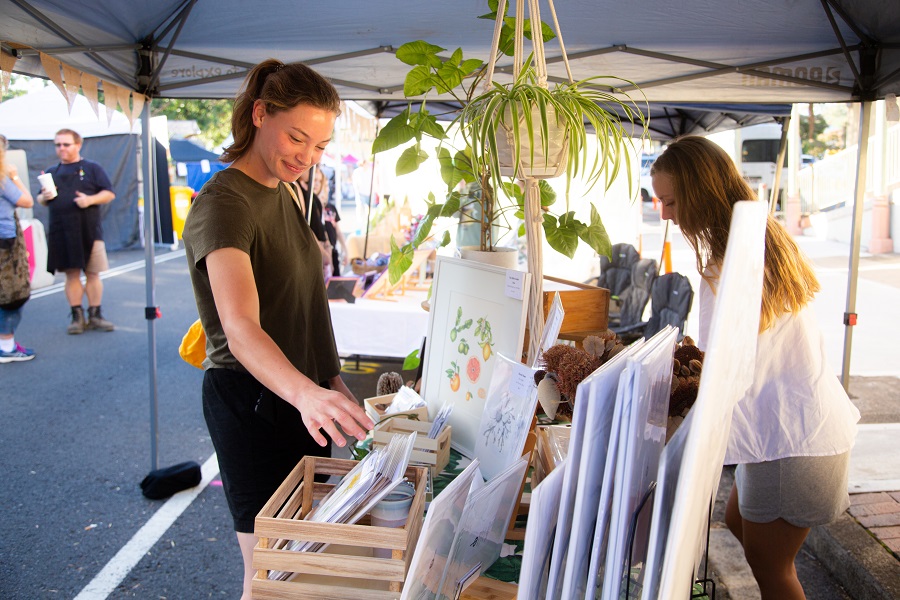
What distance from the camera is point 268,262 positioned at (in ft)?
5.08

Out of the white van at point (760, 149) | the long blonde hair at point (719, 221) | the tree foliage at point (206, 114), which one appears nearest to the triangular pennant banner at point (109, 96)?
the long blonde hair at point (719, 221)

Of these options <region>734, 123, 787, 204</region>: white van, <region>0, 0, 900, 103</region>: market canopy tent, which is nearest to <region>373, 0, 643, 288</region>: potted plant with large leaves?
<region>0, 0, 900, 103</region>: market canopy tent

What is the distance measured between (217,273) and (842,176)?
52.0 feet

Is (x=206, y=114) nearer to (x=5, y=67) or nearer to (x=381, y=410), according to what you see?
(x=5, y=67)

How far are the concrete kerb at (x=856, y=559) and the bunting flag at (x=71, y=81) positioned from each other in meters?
3.39

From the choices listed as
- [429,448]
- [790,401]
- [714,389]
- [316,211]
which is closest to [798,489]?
[790,401]

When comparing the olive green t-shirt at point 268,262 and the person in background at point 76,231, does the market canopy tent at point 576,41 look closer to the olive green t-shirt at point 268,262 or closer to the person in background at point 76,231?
the olive green t-shirt at point 268,262

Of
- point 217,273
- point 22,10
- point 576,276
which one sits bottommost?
point 576,276

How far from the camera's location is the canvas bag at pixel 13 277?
5.46 m

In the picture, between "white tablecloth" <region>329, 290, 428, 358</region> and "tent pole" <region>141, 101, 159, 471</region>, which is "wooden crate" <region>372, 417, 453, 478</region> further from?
"white tablecloth" <region>329, 290, 428, 358</region>

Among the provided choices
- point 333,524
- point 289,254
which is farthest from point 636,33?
point 333,524

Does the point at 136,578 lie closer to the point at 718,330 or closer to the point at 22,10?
the point at 22,10

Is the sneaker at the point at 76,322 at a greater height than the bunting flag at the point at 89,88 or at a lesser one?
lesser

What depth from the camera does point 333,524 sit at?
1.16 m
